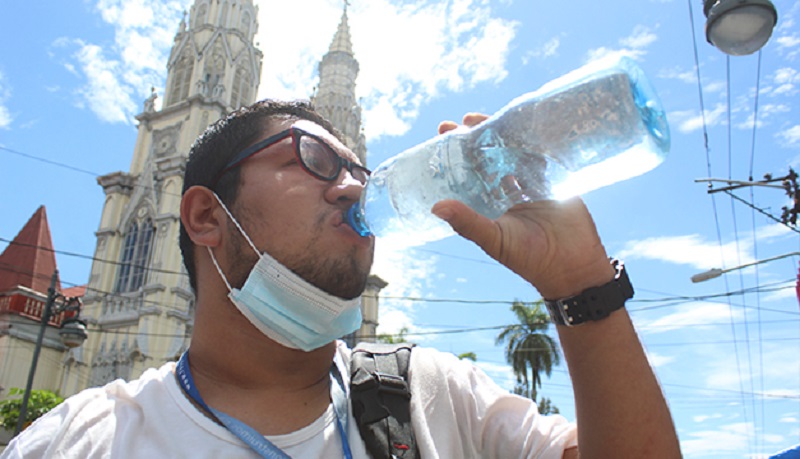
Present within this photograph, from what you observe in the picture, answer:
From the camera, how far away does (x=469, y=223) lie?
1546mm

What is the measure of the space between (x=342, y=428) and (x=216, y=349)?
55 centimetres

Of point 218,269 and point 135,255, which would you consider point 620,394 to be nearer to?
point 218,269

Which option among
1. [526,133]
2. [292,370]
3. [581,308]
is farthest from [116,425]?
[526,133]

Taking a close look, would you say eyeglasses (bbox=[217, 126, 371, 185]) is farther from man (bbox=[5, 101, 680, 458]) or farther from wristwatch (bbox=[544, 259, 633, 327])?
wristwatch (bbox=[544, 259, 633, 327])

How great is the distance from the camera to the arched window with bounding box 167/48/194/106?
2845 centimetres

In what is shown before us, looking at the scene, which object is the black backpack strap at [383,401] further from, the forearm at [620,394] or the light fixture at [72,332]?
the light fixture at [72,332]

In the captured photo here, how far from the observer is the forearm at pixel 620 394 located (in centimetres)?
161

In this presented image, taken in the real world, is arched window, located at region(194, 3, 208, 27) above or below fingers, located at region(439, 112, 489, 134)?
above

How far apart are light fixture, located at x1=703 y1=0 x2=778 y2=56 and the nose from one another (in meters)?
4.49

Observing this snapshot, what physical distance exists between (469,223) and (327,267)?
0.64 metres

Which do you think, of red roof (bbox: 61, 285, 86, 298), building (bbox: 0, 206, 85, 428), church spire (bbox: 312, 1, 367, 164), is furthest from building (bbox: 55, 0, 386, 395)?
red roof (bbox: 61, 285, 86, 298)

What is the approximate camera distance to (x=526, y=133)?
1.86m

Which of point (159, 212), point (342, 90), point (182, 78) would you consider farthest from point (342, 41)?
point (159, 212)

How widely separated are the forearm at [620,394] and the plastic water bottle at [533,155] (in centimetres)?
45
